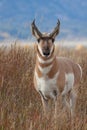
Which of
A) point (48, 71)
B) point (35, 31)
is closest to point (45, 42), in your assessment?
point (35, 31)

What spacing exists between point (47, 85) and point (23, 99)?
4.71 ft

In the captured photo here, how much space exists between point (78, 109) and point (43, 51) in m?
1.64

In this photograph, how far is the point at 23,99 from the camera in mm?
8555

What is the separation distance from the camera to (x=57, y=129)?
19.8 feet

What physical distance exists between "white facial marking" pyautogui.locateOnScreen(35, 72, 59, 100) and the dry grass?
0.27 m

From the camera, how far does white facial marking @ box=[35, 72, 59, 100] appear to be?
7.20 m

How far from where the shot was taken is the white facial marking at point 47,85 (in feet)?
23.6

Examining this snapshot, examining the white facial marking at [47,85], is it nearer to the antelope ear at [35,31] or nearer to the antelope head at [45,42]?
the antelope head at [45,42]

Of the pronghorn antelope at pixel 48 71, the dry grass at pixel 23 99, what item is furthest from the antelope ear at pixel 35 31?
the dry grass at pixel 23 99

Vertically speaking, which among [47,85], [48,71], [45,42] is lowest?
[47,85]

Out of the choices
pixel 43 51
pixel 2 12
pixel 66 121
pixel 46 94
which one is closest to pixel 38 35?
pixel 43 51

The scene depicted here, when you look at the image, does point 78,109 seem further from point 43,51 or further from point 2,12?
point 2,12

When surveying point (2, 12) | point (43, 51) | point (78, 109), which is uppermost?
point (43, 51)

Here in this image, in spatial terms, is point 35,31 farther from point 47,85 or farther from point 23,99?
point 23,99
